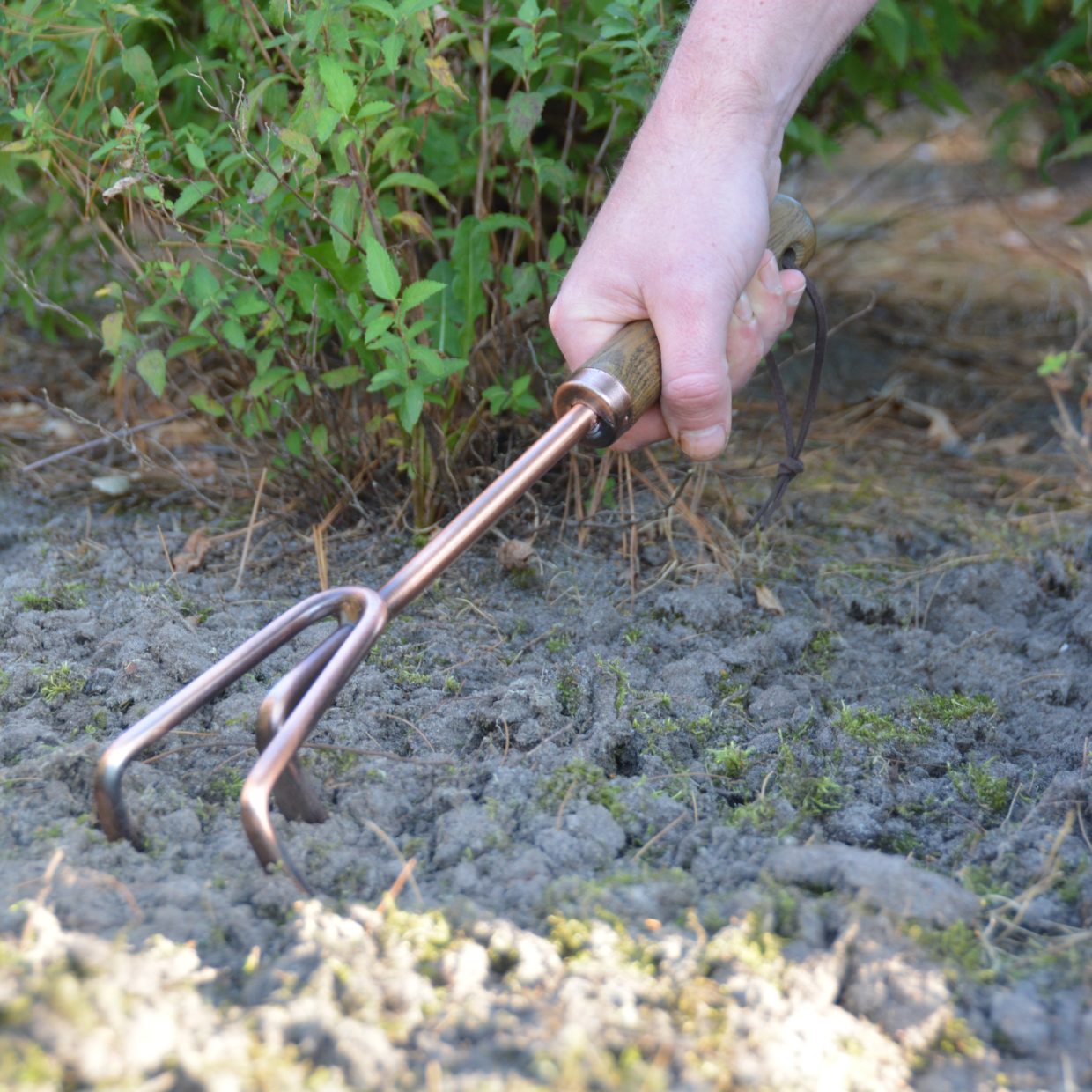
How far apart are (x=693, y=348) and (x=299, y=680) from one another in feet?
2.42

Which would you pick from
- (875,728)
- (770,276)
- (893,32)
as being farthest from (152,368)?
(893,32)

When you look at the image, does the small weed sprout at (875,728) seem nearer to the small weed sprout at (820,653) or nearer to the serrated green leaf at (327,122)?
the small weed sprout at (820,653)

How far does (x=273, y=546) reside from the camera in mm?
2295

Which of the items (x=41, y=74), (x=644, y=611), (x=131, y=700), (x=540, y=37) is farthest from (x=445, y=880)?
(x=41, y=74)

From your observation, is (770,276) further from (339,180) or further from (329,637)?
(329,637)

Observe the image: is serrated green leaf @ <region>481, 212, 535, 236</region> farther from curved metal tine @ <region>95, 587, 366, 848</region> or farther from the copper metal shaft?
curved metal tine @ <region>95, 587, 366, 848</region>

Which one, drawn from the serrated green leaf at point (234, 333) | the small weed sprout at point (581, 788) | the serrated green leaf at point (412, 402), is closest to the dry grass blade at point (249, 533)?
the serrated green leaf at point (234, 333)

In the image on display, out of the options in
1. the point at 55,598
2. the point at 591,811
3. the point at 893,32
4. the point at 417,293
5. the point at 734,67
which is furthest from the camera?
the point at 893,32

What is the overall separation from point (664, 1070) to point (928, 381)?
2.79 meters

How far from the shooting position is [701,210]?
1.63m

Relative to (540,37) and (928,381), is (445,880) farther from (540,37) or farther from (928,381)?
(928,381)

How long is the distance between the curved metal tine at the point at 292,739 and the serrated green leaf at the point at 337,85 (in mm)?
765

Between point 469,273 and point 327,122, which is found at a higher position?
point 327,122

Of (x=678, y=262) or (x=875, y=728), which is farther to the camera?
(x=875, y=728)
